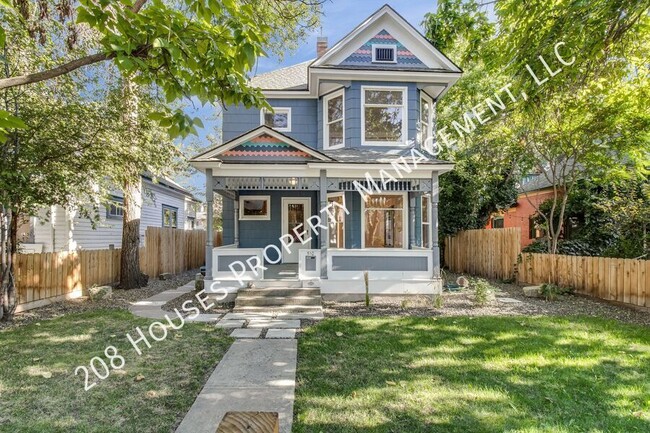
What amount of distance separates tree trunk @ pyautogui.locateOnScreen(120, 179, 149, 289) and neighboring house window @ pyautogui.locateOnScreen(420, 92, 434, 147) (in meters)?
9.16

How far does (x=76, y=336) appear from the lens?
19.2ft

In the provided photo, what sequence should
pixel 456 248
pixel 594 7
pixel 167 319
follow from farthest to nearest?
pixel 456 248
pixel 167 319
pixel 594 7

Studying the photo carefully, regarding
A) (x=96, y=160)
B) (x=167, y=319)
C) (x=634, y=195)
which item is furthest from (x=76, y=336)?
(x=634, y=195)

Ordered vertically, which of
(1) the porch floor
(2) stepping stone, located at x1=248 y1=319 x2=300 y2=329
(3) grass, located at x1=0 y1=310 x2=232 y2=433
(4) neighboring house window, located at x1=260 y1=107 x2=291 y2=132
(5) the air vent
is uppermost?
A: (5) the air vent

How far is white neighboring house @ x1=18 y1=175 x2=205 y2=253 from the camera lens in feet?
36.7

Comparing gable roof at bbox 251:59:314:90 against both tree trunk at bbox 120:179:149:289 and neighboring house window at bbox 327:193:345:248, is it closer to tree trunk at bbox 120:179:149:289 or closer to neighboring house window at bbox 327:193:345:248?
neighboring house window at bbox 327:193:345:248

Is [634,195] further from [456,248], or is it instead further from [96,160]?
[96,160]

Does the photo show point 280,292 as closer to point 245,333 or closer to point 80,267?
point 245,333

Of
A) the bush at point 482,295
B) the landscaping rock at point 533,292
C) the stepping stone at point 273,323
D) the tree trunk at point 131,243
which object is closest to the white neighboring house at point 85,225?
the tree trunk at point 131,243

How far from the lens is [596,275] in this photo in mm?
8742

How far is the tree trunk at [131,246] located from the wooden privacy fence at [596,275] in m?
12.4

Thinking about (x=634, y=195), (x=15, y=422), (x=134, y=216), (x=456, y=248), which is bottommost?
(x=15, y=422)

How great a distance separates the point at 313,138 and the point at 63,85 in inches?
279

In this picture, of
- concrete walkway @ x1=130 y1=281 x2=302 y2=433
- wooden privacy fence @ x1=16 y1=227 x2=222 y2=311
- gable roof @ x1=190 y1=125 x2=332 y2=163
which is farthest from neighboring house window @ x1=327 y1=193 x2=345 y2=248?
wooden privacy fence @ x1=16 y1=227 x2=222 y2=311
